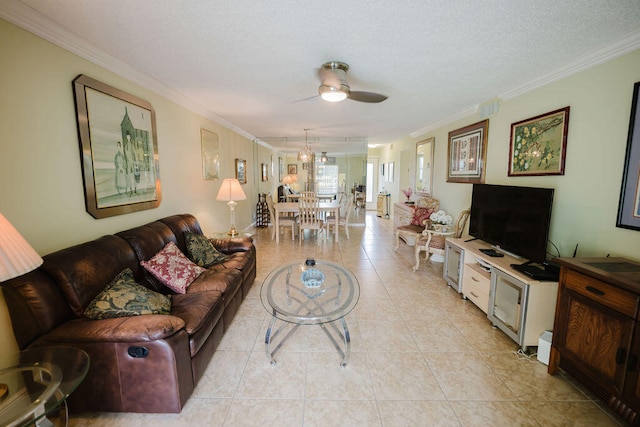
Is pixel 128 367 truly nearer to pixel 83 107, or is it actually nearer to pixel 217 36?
pixel 83 107

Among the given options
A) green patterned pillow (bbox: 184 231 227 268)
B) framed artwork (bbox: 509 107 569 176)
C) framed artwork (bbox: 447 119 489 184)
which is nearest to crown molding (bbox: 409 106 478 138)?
framed artwork (bbox: 447 119 489 184)

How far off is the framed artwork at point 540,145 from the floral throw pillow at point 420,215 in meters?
1.87

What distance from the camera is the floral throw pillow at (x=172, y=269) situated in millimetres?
2238

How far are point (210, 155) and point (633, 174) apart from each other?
15.6ft

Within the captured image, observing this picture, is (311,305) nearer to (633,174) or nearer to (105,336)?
(105,336)

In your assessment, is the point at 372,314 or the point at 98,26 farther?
the point at 372,314

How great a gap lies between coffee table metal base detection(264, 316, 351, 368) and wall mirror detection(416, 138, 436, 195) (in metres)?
3.94

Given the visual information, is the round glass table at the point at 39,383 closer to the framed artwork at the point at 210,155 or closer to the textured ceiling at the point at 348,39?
the textured ceiling at the point at 348,39

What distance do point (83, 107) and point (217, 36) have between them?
1163 mm

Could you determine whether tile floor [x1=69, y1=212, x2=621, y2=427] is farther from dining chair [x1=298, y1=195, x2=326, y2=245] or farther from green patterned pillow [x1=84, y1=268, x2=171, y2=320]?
dining chair [x1=298, y1=195, x2=326, y2=245]

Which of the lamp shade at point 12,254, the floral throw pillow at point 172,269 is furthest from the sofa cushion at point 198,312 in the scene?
the lamp shade at point 12,254

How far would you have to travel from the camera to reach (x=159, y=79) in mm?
2807

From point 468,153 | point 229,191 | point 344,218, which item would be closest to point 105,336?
point 229,191

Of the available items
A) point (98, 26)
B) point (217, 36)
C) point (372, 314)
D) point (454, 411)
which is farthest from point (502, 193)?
Result: point (98, 26)
